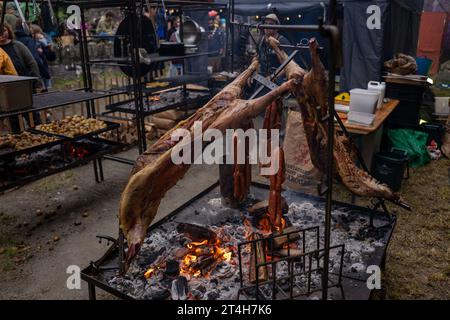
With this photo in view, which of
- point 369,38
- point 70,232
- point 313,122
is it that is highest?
point 369,38

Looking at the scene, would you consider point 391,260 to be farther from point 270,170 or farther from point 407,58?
point 407,58

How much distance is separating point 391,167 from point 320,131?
327 centimetres

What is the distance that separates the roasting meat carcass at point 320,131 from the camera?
121 inches

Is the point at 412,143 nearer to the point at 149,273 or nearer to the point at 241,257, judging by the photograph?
the point at 241,257

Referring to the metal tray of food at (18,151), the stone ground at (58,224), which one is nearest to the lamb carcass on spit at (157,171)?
the stone ground at (58,224)

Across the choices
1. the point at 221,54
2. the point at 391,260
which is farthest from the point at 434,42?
the point at 391,260

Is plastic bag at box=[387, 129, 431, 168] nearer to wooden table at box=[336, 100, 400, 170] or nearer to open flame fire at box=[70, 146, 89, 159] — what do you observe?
wooden table at box=[336, 100, 400, 170]

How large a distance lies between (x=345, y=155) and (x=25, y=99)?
3697 millimetres

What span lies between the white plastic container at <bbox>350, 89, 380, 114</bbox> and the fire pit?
6.57 feet

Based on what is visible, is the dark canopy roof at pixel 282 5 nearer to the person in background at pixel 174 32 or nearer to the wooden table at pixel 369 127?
the person in background at pixel 174 32

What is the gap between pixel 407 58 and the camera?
805 centimetres

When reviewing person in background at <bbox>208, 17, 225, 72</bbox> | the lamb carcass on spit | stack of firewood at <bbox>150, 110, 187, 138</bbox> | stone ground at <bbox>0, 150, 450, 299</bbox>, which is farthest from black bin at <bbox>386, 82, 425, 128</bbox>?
person in background at <bbox>208, 17, 225, 72</bbox>

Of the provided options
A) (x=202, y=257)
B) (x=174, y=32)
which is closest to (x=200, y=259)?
(x=202, y=257)

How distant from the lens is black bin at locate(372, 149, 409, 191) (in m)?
6.02
